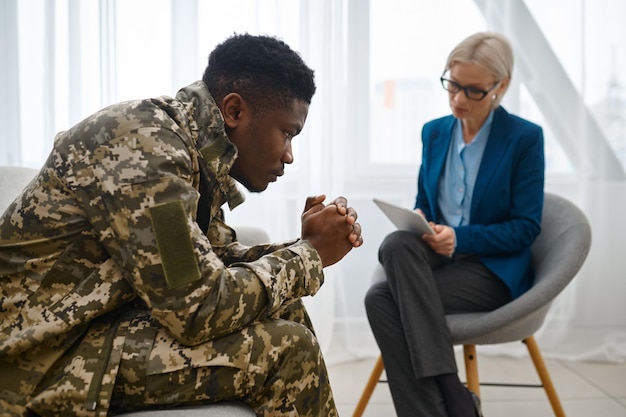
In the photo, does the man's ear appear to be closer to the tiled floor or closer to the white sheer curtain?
the tiled floor

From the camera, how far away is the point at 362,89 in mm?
2938

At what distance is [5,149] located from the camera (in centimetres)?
275

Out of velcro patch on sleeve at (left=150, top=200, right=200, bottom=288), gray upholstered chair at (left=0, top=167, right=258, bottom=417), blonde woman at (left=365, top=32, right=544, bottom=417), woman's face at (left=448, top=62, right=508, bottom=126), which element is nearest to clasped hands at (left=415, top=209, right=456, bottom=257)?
blonde woman at (left=365, top=32, right=544, bottom=417)

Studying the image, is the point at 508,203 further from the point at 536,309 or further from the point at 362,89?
the point at 362,89

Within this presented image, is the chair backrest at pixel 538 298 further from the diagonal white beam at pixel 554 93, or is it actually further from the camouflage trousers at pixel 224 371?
the diagonal white beam at pixel 554 93

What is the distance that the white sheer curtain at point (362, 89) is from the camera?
107 inches

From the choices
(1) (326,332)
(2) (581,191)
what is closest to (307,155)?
(1) (326,332)

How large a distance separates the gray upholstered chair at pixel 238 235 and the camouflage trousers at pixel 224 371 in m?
0.02

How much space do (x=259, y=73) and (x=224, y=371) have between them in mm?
528

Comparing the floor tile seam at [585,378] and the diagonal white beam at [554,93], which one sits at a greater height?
the diagonal white beam at [554,93]

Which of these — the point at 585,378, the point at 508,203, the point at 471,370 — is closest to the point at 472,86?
the point at 508,203

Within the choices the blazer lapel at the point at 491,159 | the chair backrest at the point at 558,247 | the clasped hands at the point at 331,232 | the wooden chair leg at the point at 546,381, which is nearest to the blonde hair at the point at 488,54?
the blazer lapel at the point at 491,159

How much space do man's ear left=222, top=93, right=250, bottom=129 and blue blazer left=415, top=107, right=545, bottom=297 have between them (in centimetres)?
93

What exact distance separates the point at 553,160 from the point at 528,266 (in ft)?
3.56
